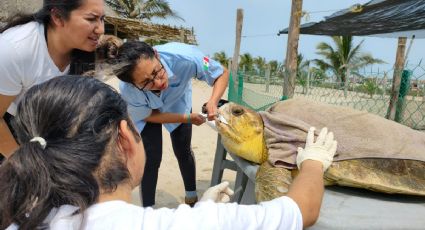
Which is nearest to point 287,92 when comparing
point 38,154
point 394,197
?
point 394,197

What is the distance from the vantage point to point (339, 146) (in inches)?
52.6

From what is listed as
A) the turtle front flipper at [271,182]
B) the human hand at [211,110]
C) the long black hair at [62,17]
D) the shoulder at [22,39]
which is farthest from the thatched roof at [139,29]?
the turtle front flipper at [271,182]

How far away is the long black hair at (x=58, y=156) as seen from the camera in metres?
0.63

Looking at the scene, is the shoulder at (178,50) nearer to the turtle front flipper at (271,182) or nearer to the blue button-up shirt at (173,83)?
the blue button-up shirt at (173,83)

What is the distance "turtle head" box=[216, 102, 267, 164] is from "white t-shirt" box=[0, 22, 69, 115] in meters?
0.74

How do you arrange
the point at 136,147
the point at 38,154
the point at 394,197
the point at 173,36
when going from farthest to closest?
the point at 173,36, the point at 394,197, the point at 136,147, the point at 38,154

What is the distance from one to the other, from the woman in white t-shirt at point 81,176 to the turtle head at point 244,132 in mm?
712

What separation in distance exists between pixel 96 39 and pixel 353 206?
1.16 m

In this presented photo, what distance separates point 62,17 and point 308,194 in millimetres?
1109

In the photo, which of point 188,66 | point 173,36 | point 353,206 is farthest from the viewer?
point 173,36

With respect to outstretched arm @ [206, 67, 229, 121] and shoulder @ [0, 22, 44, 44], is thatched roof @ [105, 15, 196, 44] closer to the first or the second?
outstretched arm @ [206, 67, 229, 121]

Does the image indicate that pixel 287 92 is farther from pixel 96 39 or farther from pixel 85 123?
pixel 85 123

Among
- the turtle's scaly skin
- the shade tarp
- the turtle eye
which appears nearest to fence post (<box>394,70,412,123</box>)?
the shade tarp

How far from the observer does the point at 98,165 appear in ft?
2.23
